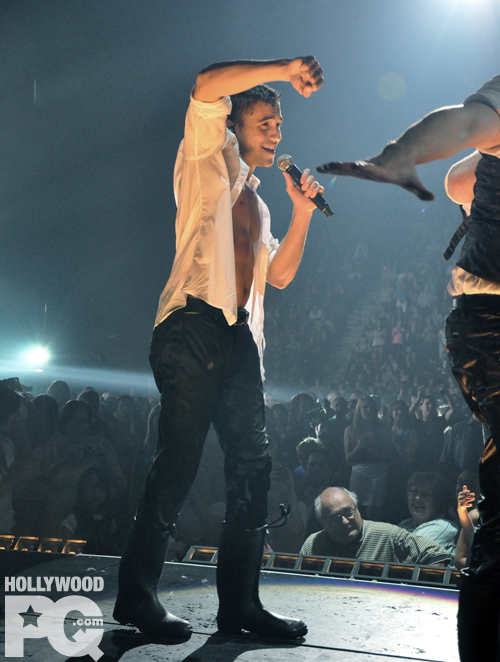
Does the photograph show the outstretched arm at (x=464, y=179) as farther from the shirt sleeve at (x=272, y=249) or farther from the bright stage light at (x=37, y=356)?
the bright stage light at (x=37, y=356)

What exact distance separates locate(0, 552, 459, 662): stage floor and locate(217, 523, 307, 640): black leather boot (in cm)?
3

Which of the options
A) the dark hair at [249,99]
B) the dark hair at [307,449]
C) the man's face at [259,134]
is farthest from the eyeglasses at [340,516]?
the dark hair at [249,99]

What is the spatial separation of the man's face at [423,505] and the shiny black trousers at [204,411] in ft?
6.24

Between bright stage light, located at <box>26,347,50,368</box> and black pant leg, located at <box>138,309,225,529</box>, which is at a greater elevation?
bright stage light, located at <box>26,347,50,368</box>

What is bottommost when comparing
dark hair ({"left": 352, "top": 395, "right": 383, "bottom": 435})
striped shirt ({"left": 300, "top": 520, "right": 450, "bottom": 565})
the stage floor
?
striped shirt ({"left": 300, "top": 520, "right": 450, "bottom": 565})

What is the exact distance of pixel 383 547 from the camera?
275cm

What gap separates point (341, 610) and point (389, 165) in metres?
1.29

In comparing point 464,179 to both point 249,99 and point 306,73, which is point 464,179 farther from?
point 249,99

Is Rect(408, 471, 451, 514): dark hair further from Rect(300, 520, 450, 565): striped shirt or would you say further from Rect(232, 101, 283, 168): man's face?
Rect(232, 101, 283, 168): man's face

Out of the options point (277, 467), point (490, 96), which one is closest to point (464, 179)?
point (490, 96)

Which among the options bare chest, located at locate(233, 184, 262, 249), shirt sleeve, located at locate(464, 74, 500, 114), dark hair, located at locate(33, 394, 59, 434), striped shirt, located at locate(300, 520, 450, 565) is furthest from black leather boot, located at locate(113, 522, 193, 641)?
dark hair, located at locate(33, 394, 59, 434)

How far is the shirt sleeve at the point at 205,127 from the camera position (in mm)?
1374

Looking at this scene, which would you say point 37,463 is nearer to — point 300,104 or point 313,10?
point 313,10

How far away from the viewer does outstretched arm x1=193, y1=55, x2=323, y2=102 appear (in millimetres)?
1030
